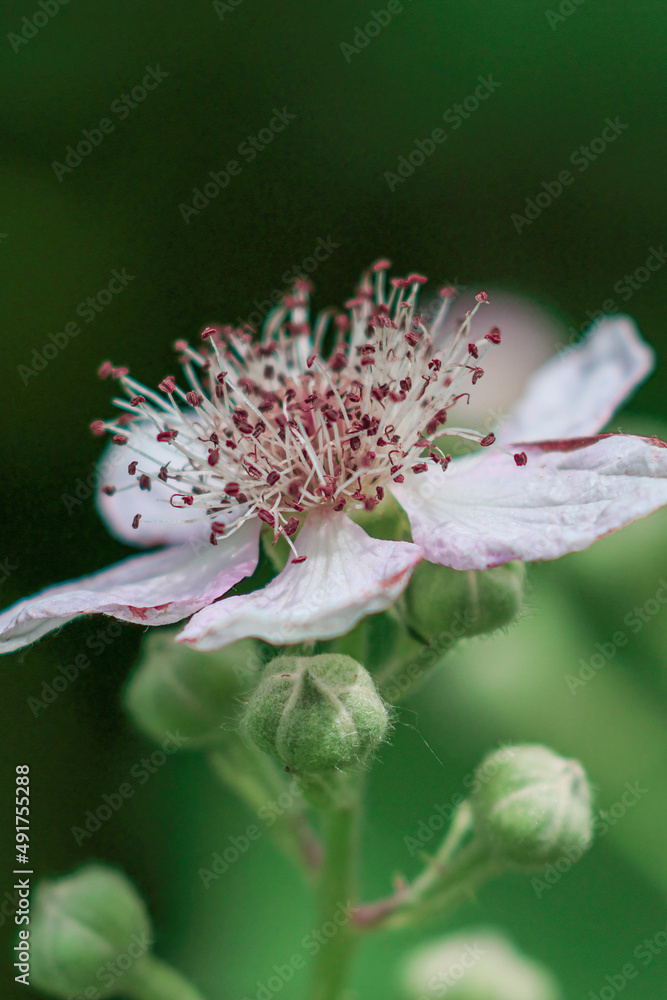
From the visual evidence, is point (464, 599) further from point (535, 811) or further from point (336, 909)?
point (336, 909)

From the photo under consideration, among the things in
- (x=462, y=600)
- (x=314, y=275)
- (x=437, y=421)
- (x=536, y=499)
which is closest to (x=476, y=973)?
(x=462, y=600)

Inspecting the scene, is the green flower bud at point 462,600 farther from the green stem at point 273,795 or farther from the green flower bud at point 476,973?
the green flower bud at point 476,973

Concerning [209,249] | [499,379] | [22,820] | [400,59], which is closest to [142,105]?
[209,249]

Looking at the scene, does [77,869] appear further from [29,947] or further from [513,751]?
[513,751]

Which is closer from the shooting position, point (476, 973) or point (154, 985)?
point (154, 985)

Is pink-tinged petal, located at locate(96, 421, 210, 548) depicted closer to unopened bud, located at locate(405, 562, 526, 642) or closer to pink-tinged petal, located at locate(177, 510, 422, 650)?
pink-tinged petal, located at locate(177, 510, 422, 650)

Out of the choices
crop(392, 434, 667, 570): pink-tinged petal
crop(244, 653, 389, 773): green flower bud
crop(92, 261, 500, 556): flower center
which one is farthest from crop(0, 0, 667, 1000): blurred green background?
crop(244, 653, 389, 773): green flower bud

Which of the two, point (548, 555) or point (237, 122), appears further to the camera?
point (237, 122)
